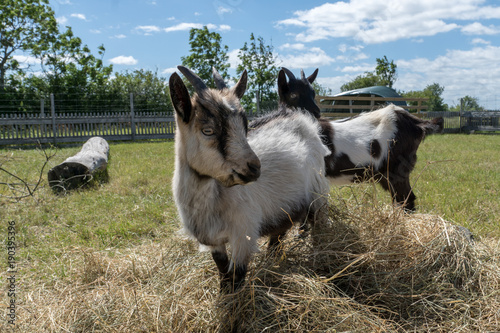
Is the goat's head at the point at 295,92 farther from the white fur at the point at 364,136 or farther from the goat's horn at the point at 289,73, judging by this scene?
the white fur at the point at 364,136

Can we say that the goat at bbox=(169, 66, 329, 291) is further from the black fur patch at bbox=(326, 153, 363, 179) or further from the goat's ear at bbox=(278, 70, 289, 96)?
the goat's ear at bbox=(278, 70, 289, 96)

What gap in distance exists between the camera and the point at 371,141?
4.52 metres

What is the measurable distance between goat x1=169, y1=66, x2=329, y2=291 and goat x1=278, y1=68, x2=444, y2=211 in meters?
1.12

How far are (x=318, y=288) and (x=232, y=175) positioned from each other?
1.03 metres

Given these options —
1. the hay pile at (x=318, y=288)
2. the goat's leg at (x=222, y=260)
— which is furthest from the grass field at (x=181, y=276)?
the goat's leg at (x=222, y=260)

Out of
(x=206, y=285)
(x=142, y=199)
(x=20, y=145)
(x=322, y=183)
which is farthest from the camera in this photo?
(x=20, y=145)

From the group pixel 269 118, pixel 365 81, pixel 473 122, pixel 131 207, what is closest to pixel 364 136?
pixel 269 118

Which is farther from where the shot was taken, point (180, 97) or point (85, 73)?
point (85, 73)

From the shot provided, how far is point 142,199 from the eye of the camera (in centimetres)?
581

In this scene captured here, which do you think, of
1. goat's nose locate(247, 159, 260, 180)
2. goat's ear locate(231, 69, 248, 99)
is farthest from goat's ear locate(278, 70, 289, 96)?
goat's nose locate(247, 159, 260, 180)

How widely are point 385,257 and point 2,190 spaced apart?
19.7ft

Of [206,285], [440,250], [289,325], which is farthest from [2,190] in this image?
[440,250]

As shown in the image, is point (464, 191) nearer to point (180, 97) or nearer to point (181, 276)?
point (181, 276)

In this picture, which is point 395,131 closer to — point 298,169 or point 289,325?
point 298,169
